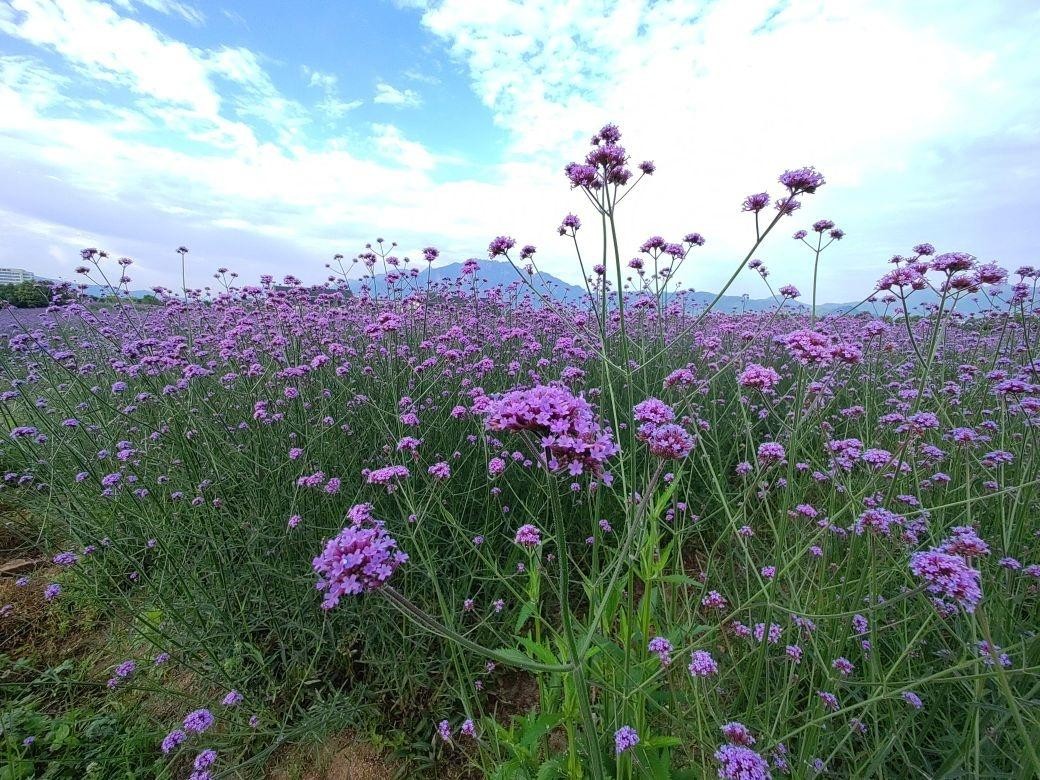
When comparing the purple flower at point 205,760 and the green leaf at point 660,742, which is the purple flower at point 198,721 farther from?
the green leaf at point 660,742

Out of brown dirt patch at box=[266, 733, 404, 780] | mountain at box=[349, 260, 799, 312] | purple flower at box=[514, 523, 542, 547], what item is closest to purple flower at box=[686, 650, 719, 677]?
purple flower at box=[514, 523, 542, 547]

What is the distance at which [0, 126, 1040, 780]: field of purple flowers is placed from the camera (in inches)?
61.2

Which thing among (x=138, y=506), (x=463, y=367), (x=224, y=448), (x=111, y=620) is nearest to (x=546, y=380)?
(x=463, y=367)

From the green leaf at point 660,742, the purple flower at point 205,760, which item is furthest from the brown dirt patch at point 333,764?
the green leaf at point 660,742

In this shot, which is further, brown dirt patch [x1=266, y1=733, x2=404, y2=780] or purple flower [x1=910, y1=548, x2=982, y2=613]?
brown dirt patch [x1=266, y1=733, x2=404, y2=780]

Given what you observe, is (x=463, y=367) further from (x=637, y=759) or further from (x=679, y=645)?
(x=637, y=759)

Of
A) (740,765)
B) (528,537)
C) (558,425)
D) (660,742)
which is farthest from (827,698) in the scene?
(558,425)

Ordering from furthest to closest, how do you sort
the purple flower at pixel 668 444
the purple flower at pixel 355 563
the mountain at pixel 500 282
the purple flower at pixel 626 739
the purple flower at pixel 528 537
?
the mountain at pixel 500 282 → the purple flower at pixel 528 537 → the purple flower at pixel 668 444 → the purple flower at pixel 626 739 → the purple flower at pixel 355 563

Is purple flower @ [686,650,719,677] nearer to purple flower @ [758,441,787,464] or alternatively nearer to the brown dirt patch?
purple flower @ [758,441,787,464]

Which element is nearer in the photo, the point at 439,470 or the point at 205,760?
the point at 205,760

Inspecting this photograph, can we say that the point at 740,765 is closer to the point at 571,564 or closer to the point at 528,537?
the point at 528,537

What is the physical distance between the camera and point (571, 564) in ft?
11.2

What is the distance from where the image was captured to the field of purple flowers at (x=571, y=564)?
5.10 feet

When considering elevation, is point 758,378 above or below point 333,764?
above
